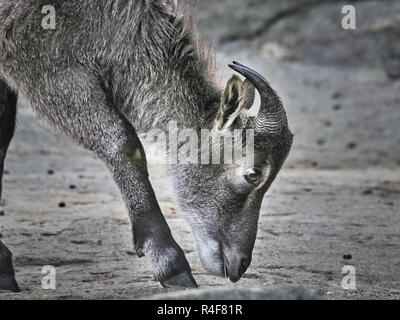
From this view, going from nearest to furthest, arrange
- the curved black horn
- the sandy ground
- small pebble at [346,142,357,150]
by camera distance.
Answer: the curved black horn < the sandy ground < small pebble at [346,142,357,150]

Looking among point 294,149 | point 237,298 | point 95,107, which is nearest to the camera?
point 237,298

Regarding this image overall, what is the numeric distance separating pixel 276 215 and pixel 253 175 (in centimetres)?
251

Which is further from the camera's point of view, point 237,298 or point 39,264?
point 39,264

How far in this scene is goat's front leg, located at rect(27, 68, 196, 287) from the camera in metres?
6.14

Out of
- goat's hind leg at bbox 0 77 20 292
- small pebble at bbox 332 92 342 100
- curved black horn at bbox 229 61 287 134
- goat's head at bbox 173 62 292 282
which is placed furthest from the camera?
small pebble at bbox 332 92 342 100

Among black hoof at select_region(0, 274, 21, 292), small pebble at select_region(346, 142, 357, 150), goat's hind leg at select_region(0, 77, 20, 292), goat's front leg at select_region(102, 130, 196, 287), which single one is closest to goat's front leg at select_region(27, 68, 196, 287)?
goat's front leg at select_region(102, 130, 196, 287)

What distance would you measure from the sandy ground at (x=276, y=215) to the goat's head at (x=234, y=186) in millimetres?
244

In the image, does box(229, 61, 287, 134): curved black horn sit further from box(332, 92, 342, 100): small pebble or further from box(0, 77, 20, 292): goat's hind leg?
box(332, 92, 342, 100): small pebble

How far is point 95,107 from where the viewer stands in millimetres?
6203

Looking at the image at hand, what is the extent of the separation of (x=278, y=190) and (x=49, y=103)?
13.6 feet

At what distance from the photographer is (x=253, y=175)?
20.9 ft

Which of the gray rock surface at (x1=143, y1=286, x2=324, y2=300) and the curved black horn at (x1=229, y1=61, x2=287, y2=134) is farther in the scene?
the curved black horn at (x1=229, y1=61, x2=287, y2=134)
